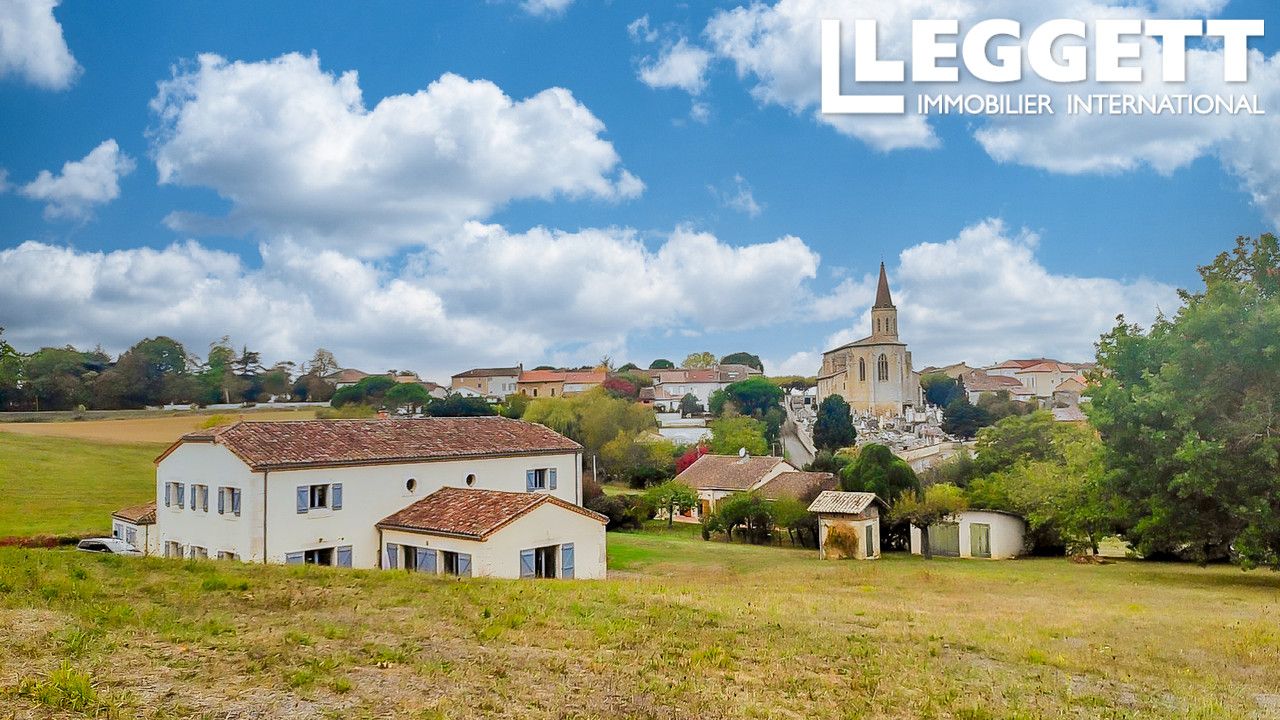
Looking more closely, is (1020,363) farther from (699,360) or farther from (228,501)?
(228,501)

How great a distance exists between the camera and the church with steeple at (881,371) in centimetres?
13300

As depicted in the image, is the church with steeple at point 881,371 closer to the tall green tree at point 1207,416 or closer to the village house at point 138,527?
the tall green tree at point 1207,416

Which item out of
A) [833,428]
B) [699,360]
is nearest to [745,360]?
[699,360]

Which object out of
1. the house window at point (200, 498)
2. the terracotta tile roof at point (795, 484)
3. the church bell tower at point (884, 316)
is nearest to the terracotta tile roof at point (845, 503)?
the terracotta tile roof at point (795, 484)

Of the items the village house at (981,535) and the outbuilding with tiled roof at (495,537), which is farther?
the village house at (981,535)

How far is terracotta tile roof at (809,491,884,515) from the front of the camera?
118ft

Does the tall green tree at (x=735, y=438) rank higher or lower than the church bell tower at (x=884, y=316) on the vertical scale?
lower

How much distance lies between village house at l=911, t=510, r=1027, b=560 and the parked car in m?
32.7

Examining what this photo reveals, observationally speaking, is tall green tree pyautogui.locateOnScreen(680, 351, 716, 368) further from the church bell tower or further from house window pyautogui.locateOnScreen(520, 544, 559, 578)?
house window pyautogui.locateOnScreen(520, 544, 559, 578)

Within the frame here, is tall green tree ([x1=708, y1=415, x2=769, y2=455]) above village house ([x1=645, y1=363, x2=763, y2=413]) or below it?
below

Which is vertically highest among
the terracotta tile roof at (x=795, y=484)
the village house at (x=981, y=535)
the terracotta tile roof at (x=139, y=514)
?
the terracotta tile roof at (x=139, y=514)

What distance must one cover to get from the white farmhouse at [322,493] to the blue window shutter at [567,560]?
202mm

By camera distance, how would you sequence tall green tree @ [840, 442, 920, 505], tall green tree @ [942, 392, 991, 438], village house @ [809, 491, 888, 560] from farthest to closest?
1. tall green tree @ [942, 392, 991, 438]
2. tall green tree @ [840, 442, 920, 505]
3. village house @ [809, 491, 888, 560]

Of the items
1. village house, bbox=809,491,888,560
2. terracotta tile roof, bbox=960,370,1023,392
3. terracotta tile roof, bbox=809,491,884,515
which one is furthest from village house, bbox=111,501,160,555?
terracotta tile roof, bbox=960,370,1023,392
